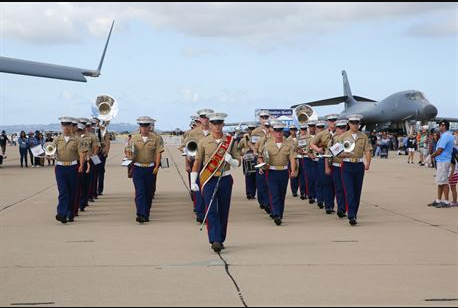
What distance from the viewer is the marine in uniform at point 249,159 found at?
12.6m

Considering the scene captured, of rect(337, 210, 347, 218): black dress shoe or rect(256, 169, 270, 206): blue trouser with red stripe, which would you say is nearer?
rect(337, 210, 347, 218): black dress shoe

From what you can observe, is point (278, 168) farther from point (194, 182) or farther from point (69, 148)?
point (69, 148)

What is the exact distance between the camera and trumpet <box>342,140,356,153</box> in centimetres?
1133

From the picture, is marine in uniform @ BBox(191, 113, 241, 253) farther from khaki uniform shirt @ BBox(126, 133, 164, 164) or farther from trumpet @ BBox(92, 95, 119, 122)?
trumpet @ BBox(92, 95, 119, 122)

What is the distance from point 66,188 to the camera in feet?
37.8

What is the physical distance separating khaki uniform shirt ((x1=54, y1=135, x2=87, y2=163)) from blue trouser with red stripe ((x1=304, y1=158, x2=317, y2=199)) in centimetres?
522

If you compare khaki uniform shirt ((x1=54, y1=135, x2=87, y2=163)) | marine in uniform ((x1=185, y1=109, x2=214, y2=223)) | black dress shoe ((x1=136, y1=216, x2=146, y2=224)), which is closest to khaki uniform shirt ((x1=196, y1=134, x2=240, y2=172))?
marine in uniform ((x1=185, y1=109, x2=214, y2=223))

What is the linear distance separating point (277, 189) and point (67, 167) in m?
3.57

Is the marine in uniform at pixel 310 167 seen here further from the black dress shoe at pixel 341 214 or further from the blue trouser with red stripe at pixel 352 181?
the blue trouser with red stripe at pixel 352 181


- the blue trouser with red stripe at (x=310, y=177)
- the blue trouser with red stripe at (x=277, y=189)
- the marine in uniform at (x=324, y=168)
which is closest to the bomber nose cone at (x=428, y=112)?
the blue trouser with red stripe at (x=310, y=177)

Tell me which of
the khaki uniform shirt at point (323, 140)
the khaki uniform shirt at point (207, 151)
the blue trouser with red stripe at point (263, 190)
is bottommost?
the blue trouser with red stripe at point (263, 190)

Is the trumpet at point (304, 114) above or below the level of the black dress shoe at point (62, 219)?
above

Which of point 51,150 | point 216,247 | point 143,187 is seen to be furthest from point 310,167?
point 216,247

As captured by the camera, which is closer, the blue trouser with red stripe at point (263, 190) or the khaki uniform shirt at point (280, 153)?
the khaki uniform shirt at point (280, 153)
